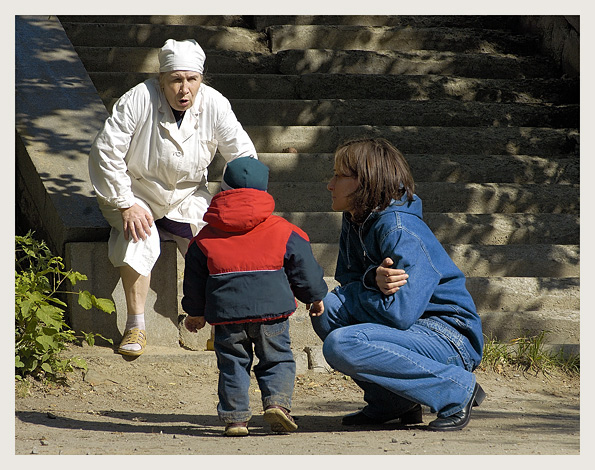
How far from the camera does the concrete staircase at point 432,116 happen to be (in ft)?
21.0

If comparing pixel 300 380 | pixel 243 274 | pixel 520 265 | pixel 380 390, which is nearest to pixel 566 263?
pixel 520 265

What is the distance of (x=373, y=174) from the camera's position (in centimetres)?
393

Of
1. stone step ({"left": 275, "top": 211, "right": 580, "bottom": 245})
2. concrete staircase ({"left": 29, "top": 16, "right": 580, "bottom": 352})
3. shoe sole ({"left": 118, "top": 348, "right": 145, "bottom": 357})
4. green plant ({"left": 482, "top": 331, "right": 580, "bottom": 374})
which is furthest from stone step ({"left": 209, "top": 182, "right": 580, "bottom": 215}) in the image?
shoe sole ({"left": 118, "top": 348, "right": 145, "bottom": 357})

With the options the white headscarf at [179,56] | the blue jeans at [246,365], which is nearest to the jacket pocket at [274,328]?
the blue jeans at [246,365]

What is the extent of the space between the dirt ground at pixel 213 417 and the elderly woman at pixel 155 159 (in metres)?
0.28

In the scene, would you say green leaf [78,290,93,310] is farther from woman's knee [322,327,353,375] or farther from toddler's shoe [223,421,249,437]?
woman's knee [322,327,353,375]

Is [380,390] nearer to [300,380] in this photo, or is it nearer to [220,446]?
[220,446]

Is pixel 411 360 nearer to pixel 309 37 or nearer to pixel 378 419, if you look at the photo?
pixel 378 419

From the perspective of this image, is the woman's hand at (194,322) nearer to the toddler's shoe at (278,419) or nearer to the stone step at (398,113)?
the toddler's shoe at (278,419)

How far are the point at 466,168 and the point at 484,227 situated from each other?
0.86 m

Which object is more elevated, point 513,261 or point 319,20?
point 319,20

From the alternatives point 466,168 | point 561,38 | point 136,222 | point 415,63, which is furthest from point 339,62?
point 136,222

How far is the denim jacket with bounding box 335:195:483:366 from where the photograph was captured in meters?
3.82

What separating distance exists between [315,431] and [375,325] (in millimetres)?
642
